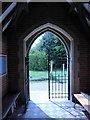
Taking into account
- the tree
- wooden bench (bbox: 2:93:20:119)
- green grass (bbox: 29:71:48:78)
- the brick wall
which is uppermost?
the tree

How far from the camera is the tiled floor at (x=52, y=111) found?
5.19m

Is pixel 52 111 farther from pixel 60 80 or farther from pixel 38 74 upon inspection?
pixel 38 74

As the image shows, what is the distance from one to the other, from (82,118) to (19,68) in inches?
101

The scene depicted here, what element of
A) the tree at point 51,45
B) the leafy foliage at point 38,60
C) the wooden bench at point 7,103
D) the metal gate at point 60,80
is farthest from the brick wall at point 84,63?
the leafy foliage at point 38,60

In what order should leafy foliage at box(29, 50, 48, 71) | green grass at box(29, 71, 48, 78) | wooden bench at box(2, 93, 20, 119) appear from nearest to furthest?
wooden bench at box(2, 93, 20, 119) < leafy foliage at box(29, 50, 48, 71) < green grass at box(29, 71, 48, 78)

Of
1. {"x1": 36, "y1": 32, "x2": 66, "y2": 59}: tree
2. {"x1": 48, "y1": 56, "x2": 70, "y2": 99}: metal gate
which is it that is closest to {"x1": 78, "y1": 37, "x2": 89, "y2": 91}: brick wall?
{"x1": 48, "y1": 56, "x2": 70, "y2": 99}: metal gate

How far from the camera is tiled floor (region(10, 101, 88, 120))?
5188mm

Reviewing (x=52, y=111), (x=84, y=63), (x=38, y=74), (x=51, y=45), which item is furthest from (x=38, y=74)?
(x=52, y=111)

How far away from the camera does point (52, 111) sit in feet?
18.7

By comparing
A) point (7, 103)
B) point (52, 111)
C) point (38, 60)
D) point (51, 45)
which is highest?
point (51, 45)

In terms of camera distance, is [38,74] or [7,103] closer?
[7,103]

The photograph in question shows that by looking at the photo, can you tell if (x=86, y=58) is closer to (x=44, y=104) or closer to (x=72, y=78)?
(x=72, y=78)

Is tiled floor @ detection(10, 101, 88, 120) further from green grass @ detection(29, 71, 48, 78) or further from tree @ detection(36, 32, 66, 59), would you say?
green grass @ detection(29, 71, 48, 78)

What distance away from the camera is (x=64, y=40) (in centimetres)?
752
